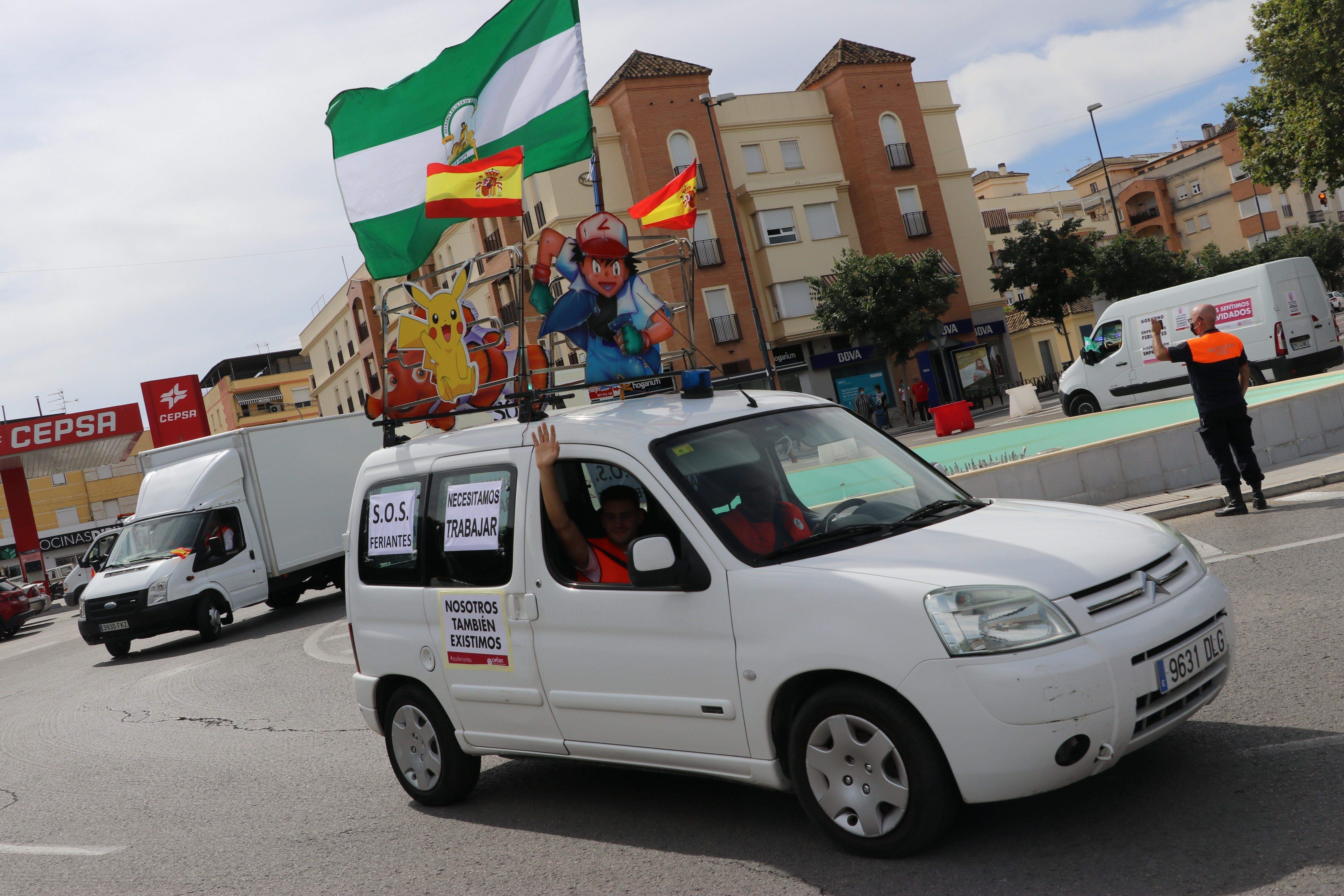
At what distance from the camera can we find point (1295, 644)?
5449 millimetres

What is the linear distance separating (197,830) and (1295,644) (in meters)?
5.87

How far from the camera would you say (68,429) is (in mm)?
41312

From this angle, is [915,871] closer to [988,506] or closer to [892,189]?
[988,506]

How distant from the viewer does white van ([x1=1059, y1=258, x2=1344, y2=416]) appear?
19.1m

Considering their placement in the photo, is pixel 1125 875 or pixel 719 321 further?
pixel 719 321

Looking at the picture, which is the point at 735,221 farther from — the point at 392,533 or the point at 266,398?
the point at 266,398

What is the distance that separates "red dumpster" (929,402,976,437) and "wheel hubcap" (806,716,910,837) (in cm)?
2270

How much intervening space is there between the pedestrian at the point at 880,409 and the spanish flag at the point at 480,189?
36098mm

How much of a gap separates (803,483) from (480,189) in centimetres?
257

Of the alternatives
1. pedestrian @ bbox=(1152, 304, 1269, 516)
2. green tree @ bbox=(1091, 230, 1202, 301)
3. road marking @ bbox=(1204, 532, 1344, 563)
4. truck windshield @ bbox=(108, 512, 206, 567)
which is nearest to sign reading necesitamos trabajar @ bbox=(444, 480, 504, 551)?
road marking @ bbox=(1204, 532, 1344, 563)

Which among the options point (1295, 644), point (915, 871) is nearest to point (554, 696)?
point (915, 871)

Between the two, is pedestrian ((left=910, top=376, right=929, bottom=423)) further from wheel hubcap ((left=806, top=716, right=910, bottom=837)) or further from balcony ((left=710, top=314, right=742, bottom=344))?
wheel hubcap ((left=806, top=716, right=910, bottom=837))

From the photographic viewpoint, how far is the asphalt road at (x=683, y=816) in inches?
140

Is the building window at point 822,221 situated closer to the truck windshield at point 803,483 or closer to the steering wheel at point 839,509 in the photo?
the truck windshield at point 803,483
